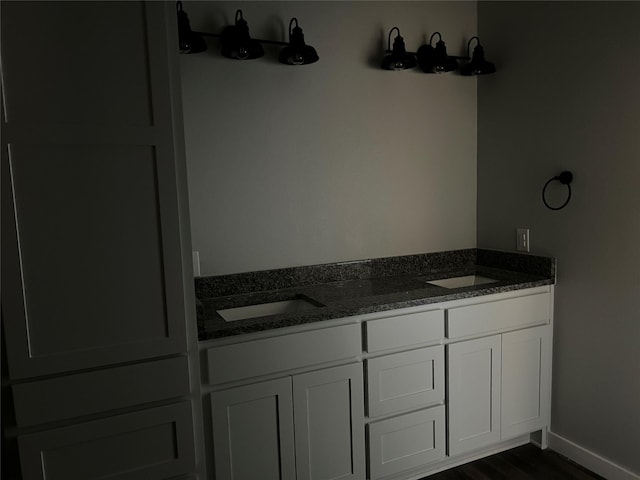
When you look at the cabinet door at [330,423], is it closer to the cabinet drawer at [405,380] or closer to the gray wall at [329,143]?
the cabinet drawer at [405,380]

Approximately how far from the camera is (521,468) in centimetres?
213

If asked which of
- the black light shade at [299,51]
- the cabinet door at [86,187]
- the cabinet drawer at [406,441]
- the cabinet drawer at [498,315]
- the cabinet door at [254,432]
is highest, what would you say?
the black light shade at [299,51]

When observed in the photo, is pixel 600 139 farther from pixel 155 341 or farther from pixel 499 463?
pixel 155 341

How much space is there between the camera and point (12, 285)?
3.93 feet

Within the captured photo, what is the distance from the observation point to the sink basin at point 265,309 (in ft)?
6.35

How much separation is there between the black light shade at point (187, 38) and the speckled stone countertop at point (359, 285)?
3.18 feet

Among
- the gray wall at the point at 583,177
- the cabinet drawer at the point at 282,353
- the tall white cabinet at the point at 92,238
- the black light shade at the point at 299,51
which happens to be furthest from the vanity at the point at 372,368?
the black light shade at the point at 299,51

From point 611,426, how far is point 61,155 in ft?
7.81

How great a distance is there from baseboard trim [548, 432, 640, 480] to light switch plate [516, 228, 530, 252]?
0.94 meters

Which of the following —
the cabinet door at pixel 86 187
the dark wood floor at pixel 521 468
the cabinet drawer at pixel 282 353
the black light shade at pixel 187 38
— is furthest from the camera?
the dark wood floor at pixel 521 468

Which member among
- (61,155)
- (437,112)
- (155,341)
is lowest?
(155,341)

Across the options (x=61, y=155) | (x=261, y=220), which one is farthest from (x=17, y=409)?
(x=261, y=220)

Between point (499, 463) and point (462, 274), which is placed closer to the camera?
point (499, 463)

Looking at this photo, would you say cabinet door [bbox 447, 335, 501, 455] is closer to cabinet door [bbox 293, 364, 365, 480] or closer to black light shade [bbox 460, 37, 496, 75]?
cabinet door [bbox 293, 364, 365, 480]
